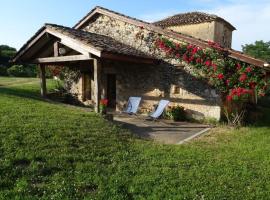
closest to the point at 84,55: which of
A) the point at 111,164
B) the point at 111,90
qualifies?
the point at 111,90

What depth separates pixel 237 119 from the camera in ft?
40.1

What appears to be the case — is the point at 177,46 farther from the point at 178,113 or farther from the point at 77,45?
the point at 77,45

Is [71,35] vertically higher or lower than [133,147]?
higher

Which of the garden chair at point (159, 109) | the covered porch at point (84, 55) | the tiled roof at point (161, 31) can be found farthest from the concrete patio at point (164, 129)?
the tiled roof at point (161, 31)

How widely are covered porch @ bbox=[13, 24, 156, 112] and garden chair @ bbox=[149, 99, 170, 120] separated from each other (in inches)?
73.1

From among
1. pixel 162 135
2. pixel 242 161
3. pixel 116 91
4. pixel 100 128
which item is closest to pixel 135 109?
pixel 116 91

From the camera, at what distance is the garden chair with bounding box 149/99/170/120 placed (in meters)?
13.0

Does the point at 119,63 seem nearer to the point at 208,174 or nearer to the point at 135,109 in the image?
the point at 135,109

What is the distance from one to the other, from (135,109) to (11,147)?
7.79 meters

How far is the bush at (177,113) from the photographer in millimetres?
13331

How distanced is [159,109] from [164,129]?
6.84 ft

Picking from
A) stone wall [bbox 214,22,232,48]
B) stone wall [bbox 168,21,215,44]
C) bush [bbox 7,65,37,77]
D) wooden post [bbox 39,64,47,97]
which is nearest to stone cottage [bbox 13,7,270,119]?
wooden post [bbox 39,64,47,97]

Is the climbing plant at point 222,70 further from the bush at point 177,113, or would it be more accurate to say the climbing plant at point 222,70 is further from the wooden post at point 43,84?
the wooden post at point 43,84

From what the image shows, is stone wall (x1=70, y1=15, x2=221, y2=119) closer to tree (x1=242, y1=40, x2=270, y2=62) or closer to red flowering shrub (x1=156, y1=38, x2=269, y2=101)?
red flowering shrub (x1=156, y1=38, x2=269, y2=101)
